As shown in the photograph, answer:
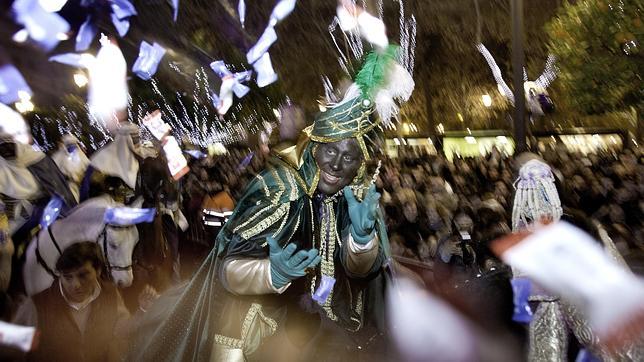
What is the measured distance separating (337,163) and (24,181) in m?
4.06

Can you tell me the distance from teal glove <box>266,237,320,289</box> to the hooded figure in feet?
12.0

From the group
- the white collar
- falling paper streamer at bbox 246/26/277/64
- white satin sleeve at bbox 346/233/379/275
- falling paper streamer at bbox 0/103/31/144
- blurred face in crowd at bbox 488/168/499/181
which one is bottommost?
blurred face in crowd at bbox 488/168/499/181

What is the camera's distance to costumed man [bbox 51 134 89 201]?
8.95m

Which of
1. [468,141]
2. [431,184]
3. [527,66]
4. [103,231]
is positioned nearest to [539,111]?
[527,66]

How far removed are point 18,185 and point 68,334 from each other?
6.41ft

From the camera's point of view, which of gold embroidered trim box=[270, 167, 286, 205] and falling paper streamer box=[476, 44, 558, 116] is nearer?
gold embroidered trim box=[270, 167, 286, 205]

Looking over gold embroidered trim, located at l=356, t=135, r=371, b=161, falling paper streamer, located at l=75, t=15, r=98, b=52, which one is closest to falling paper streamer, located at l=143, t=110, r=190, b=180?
gold embroidered trim, located at l=356, t=135, r=371, b=161

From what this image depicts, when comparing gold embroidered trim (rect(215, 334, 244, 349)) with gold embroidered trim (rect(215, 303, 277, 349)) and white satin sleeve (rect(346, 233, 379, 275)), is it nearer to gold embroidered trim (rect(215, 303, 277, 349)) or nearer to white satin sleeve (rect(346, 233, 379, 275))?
gold embroidered trim (rect(215, 303, 277, 349))

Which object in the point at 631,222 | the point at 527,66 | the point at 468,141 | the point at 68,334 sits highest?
the point at 68,334

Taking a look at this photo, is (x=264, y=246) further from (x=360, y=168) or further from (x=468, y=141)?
(x=468, y=141)

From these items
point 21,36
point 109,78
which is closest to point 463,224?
point 109,78

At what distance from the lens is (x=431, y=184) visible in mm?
10461

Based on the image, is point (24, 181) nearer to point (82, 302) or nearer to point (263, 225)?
point (82, 302)

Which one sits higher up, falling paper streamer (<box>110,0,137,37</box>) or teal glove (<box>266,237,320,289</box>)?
teal glove (<box>266,237,320,289</box>)
